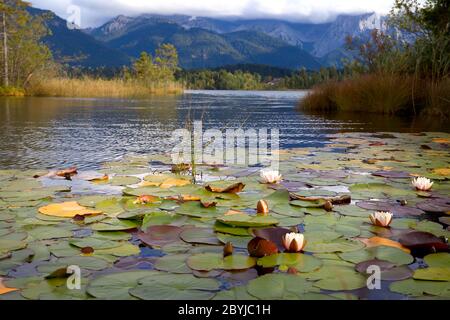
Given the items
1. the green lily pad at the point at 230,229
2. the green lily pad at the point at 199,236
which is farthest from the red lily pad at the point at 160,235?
the green lily pad at the point at 230,229

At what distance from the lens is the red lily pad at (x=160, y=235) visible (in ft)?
7.04

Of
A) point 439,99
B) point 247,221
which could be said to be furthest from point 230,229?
point 439,99

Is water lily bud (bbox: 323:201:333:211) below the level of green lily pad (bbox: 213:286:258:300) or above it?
above

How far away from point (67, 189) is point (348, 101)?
10662 mm

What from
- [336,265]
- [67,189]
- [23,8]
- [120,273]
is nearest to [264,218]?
[336,265]

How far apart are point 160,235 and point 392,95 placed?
409 inches

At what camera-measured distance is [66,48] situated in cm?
18225

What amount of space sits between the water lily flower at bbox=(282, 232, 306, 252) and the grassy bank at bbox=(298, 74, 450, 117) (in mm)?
9125

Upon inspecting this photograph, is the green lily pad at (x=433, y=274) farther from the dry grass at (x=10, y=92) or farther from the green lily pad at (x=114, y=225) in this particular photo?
the dry grass at (x=10, y=92)

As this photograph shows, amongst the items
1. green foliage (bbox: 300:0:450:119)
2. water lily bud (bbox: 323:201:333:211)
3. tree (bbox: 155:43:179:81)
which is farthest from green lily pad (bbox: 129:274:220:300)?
tree (bbox: 155:43:179:81)

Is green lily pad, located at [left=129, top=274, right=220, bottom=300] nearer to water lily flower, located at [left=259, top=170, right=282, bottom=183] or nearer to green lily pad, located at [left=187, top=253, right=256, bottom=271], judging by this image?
green lily pad, located at [left=187, top=253, right=256, bottom=271]

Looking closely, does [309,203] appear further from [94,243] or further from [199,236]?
[94,243]

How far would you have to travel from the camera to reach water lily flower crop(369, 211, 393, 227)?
2.36 metres

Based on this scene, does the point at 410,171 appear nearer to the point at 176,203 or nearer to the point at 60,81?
the point at 176,203
